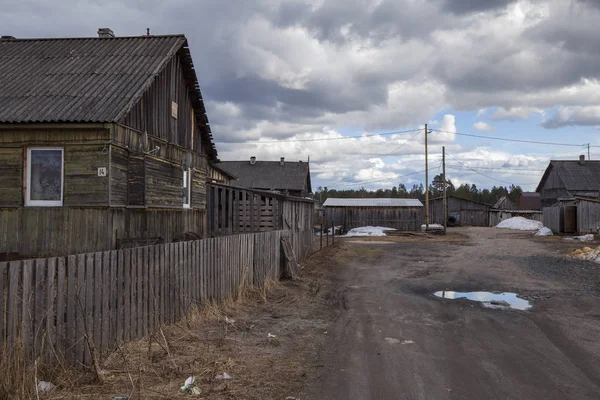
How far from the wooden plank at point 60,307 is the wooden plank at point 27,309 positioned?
0.31 m

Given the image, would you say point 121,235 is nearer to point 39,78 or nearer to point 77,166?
point 77,166

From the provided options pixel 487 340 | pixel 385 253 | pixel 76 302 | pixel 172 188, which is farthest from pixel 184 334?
pixel 385 253

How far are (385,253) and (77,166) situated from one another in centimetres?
1641

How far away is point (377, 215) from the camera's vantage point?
45.8m

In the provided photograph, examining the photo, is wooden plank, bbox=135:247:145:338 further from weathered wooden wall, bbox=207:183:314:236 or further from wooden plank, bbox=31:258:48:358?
weathered wooden wall, bbox=207:183:314:236

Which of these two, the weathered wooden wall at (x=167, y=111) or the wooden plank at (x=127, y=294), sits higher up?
the weathered wooden wall at (x=167, y=111)

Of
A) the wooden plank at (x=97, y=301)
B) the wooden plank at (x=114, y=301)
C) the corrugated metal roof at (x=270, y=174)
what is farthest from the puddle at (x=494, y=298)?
the corrugated metal roof at (x=270, y=174)

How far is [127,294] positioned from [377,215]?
40469mm

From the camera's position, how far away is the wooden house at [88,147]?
11438 mm

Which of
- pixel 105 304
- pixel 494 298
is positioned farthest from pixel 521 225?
pixel 105 304

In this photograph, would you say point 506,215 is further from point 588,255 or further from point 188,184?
point 188,184

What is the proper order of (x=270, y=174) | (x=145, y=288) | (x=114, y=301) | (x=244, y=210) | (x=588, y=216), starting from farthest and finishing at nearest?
(x=270, y=174) → (x=588, y=216) → (x=244, y=210) → (x=145, y=288) → (x=114, y=301)

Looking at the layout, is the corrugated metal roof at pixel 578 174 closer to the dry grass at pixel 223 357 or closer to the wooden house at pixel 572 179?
the wooden house at pixel 572 179

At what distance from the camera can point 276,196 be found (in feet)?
56.2
